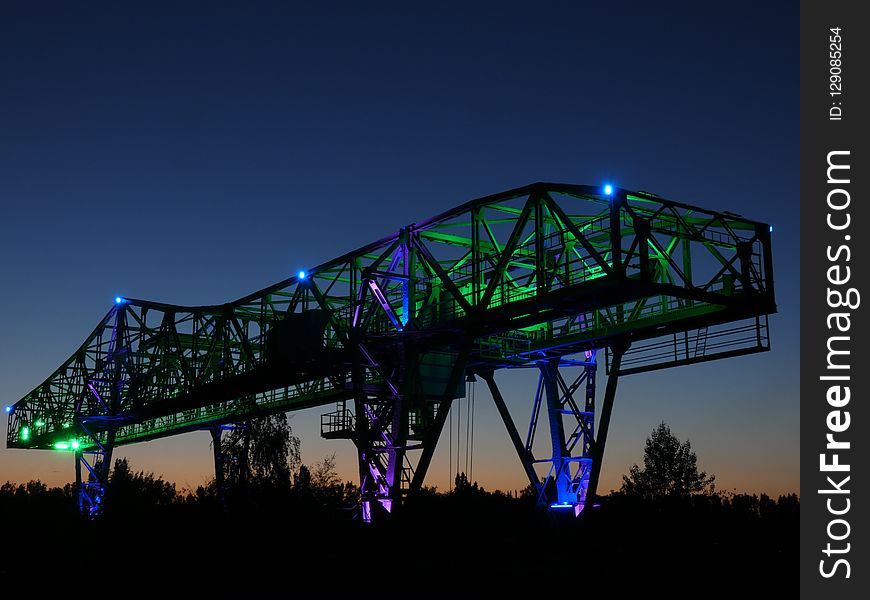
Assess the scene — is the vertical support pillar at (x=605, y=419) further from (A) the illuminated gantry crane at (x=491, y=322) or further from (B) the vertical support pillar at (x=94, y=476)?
(B) the vertical support pillar at (x=94, y=476)

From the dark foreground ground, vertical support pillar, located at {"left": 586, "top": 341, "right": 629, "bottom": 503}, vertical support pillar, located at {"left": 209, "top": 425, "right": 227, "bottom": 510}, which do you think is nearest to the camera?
the dark foreground ground

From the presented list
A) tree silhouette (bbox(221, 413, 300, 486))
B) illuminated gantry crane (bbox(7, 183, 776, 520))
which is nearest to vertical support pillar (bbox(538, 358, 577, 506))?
illuminated gantry crane (bbox(7, 183, 776, 520))

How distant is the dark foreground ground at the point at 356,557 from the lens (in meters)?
24.3

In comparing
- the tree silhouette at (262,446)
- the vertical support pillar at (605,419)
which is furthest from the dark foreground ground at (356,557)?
the tree silhouette at (262,446)

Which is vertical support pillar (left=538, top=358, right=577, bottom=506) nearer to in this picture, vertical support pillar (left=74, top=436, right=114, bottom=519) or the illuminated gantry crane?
the illuminated gantry crane

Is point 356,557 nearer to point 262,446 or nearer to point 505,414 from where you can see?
point 505,414

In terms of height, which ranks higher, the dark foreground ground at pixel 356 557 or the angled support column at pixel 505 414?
the angled support column at pixel 505 414

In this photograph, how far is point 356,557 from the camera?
29719mm

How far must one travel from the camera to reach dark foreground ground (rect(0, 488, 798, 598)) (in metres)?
24.3

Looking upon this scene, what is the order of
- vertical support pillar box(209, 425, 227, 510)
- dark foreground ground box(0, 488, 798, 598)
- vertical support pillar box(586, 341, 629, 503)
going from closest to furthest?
dark foreground ground box(0, 488, 798, 598) → vertical support pillar box(586, 341, 629, 503) → vertical support pillar box(209, 425, 227, 510)

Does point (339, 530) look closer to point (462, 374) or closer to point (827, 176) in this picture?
point (462, 374)

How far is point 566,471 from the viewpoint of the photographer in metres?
40.3

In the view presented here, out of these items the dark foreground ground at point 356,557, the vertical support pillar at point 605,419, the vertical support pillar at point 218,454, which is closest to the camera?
the dark foreground ground at point 356,557

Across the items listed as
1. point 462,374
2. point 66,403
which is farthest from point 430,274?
point 66,403
